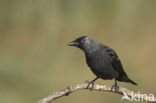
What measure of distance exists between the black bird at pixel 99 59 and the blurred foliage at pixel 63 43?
1.63m

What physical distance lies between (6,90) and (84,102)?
68.7 inches

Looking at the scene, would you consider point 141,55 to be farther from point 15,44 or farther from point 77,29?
point 15,44

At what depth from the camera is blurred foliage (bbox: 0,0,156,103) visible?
1091 centimetres

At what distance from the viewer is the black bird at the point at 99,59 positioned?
8375mm

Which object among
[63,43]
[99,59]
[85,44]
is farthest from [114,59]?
[63,43]

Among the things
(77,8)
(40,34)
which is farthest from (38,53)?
(77,8)

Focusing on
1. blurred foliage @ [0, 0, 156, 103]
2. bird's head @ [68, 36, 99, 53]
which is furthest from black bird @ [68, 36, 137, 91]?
blurred foliage @ [0, 0, 156, 103]

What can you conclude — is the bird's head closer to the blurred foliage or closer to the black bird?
the black bird

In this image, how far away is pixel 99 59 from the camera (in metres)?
8.46

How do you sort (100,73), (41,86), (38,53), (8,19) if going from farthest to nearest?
1. (8,19)
2. (38,53)
3. (41,86)
4. (100,73)

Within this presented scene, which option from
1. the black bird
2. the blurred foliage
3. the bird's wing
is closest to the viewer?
the black bird

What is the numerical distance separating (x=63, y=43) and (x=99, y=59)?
5632 mm

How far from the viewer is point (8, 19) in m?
13.9

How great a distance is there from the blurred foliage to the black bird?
1.63m
